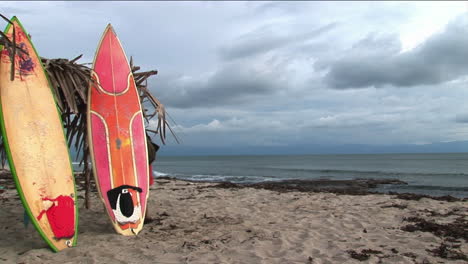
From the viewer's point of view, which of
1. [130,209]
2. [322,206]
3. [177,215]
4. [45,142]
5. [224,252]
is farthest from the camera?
[322,206]

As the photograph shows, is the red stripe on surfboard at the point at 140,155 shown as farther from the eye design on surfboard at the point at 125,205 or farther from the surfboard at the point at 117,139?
the eye design on surfboard at the point at 125,205

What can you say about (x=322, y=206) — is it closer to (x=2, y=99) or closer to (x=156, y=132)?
(x=156, y=132)

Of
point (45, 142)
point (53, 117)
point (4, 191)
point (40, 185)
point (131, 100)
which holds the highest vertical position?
point (131, 100)

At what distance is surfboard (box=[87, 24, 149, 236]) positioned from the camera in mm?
4930

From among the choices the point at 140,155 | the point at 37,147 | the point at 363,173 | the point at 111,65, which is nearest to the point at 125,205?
the point at 140,155

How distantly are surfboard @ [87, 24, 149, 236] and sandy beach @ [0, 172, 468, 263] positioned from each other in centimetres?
37

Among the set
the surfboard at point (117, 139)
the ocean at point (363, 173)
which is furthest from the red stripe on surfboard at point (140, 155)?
the ocean at point (363, 173)

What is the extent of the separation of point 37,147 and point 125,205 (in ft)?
4.51

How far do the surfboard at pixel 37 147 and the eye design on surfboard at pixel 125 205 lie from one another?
537 millimetres

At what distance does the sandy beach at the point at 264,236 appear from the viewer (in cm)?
393

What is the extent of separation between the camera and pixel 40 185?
4.27m


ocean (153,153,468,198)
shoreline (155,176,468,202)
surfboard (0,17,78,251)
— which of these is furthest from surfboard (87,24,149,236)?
ocean (153,153,468,198)

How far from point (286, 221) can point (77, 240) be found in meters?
3.14

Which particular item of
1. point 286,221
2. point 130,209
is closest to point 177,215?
point 130,209
